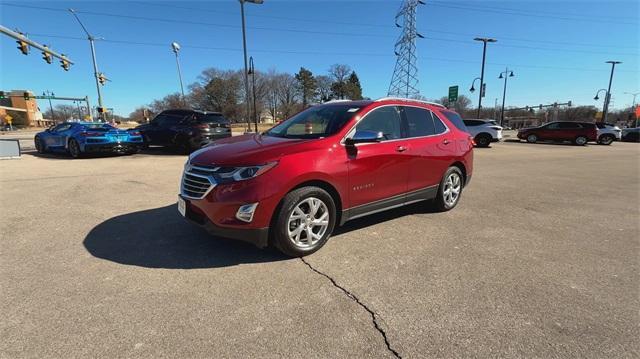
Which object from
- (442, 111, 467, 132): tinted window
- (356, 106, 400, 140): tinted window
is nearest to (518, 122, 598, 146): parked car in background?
(442, 111, 467, 132): tinted window

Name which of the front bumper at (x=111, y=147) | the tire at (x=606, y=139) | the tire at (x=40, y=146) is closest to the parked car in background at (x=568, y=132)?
the tire at (x=606, y=139)

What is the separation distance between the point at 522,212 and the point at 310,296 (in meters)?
4.45

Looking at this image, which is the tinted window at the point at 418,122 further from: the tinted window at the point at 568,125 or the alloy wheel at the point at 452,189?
the tinted window at the point at 568,125

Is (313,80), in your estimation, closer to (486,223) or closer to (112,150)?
(112,150)

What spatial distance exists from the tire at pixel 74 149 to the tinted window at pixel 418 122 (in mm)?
11954

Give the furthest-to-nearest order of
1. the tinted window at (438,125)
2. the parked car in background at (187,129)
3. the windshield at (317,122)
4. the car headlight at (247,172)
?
the parked car in background at (187,129)
the tinted window at (438,125)
the windshield at (317,122)
the car headlight at (247,172)

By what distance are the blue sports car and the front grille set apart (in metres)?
10.2

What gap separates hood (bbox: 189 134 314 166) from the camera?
11.1 feet

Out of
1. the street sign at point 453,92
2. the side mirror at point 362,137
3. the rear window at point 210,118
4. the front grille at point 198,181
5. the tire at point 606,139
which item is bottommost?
the tire at point 606,139

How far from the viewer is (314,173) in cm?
358

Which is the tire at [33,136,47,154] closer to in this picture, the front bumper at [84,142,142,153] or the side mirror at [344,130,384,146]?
the front bumper at [84,142,142,153]

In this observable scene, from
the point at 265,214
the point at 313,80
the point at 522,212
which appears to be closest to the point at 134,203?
the point at 265,214

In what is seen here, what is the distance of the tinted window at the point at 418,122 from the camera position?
4820mm

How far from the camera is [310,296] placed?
294 cm
